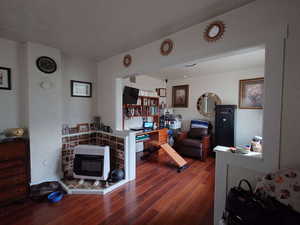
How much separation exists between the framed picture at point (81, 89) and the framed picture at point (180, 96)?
2846mm

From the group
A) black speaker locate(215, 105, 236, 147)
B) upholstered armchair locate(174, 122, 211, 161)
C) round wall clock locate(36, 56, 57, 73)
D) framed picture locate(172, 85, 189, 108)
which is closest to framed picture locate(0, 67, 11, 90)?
round wall clock locate(36, 56, 57, 73)

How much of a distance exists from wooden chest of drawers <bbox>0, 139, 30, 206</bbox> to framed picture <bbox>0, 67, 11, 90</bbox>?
886mm

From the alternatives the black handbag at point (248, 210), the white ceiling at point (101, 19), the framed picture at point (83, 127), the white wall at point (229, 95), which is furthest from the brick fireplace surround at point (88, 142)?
the white wall at point (229, 95)

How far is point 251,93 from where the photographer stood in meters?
3.62

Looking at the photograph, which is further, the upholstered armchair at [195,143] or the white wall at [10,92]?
the upholstered armchair at [195,143]

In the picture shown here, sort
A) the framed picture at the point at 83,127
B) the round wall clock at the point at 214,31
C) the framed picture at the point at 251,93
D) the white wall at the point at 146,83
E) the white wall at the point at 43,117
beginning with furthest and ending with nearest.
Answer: the white wall at the point at 146,83, the framed picture at the point at 251,93, the framed picture at the point at 83,127, the white wall at the point at 43,117, the round wall clock at the point at 214,31

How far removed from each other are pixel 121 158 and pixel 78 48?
6.97 ft

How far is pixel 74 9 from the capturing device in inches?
58.4

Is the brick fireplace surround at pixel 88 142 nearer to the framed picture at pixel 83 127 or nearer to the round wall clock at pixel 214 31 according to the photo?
the framed picture at pixel 83 127

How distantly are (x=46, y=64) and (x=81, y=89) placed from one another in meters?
0.74

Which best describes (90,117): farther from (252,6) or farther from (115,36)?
(252,6)

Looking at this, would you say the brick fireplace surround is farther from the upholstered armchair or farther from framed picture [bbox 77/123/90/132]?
the upholstered armchair

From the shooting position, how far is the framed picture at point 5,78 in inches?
86.0

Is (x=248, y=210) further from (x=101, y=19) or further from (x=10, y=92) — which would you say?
(x=10, y=92)
